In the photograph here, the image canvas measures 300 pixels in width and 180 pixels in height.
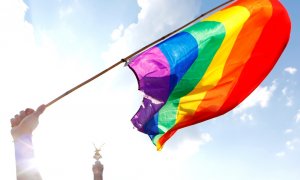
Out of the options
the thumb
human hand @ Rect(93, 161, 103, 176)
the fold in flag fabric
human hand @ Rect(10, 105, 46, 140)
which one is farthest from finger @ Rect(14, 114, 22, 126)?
human hand @ Rect(93, 161, 103, 176)

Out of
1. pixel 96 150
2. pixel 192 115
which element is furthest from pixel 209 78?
pixel 96 150

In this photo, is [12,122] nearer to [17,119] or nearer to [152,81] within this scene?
[17,119]

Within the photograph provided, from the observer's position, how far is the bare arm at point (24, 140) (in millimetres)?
2848

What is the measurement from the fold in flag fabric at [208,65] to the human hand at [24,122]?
10.4 feet

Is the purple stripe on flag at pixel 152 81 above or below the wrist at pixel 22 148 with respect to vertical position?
above

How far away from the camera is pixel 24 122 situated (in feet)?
10.4

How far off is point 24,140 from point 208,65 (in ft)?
15.8

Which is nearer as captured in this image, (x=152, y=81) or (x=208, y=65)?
(x=152, y=81)

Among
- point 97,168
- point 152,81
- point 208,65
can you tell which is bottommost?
point 152,81

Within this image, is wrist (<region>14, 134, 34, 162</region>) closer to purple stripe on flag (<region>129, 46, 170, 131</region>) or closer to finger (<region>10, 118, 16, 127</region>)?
finger (<region>10, 118, 16, 127</region>)

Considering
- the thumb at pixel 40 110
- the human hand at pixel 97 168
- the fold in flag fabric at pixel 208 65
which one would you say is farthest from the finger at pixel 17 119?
the human hand at pixel 97 168

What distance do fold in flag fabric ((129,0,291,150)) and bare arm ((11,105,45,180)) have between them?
3.21 metres

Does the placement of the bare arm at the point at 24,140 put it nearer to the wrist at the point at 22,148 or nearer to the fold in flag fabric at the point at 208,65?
the wrist at the point at 22,148

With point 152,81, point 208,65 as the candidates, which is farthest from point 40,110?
point 208,65
